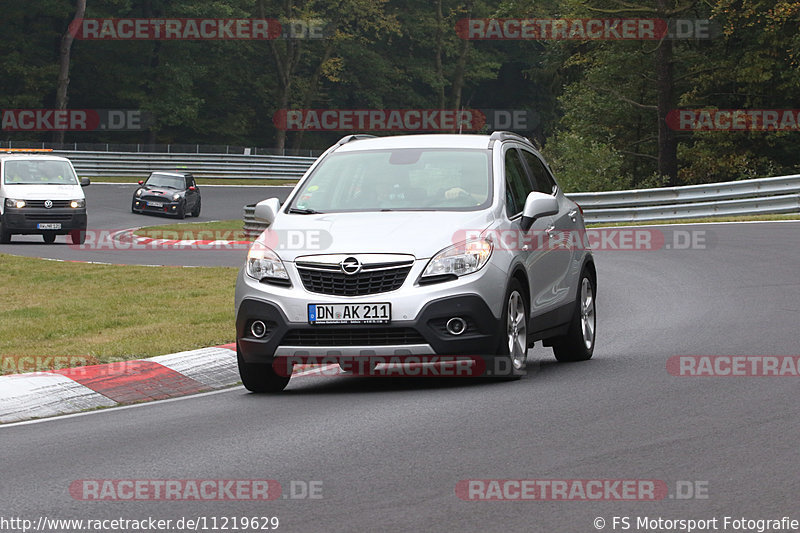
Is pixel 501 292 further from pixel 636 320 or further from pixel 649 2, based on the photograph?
pixel 649 2

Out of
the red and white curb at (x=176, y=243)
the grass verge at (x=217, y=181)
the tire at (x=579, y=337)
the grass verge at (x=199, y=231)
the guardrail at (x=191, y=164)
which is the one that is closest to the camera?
the tire at (x=579, y=337)

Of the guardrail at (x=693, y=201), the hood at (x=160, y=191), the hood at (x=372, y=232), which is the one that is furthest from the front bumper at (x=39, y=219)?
the hood at (x=372, y=232)

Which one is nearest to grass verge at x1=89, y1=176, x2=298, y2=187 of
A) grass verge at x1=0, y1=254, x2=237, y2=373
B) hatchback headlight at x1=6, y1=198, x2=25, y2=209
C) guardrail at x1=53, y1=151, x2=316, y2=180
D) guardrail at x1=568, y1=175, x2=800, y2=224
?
guardrail at x1=53, y1=151, x2=316, y2=180

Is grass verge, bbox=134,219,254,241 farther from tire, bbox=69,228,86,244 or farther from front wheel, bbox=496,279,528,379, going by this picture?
front wheel, bbox=496,279,528,379

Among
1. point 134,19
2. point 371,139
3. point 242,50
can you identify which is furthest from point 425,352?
point 242,50

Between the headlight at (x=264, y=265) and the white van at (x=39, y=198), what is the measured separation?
69.1ft

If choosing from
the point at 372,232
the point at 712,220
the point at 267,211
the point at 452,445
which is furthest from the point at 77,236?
the point at 452,445

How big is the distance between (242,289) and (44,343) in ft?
13.5

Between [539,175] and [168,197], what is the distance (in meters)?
34.5

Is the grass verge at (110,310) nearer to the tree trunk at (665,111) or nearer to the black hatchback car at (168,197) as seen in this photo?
the black hatchback car at (168,197)

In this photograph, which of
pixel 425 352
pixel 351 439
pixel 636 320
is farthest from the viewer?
pixel 636 320

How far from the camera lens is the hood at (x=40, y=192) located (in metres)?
29.9

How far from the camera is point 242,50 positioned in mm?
84750

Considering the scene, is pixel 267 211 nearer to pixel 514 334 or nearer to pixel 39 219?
pixel 514 334
